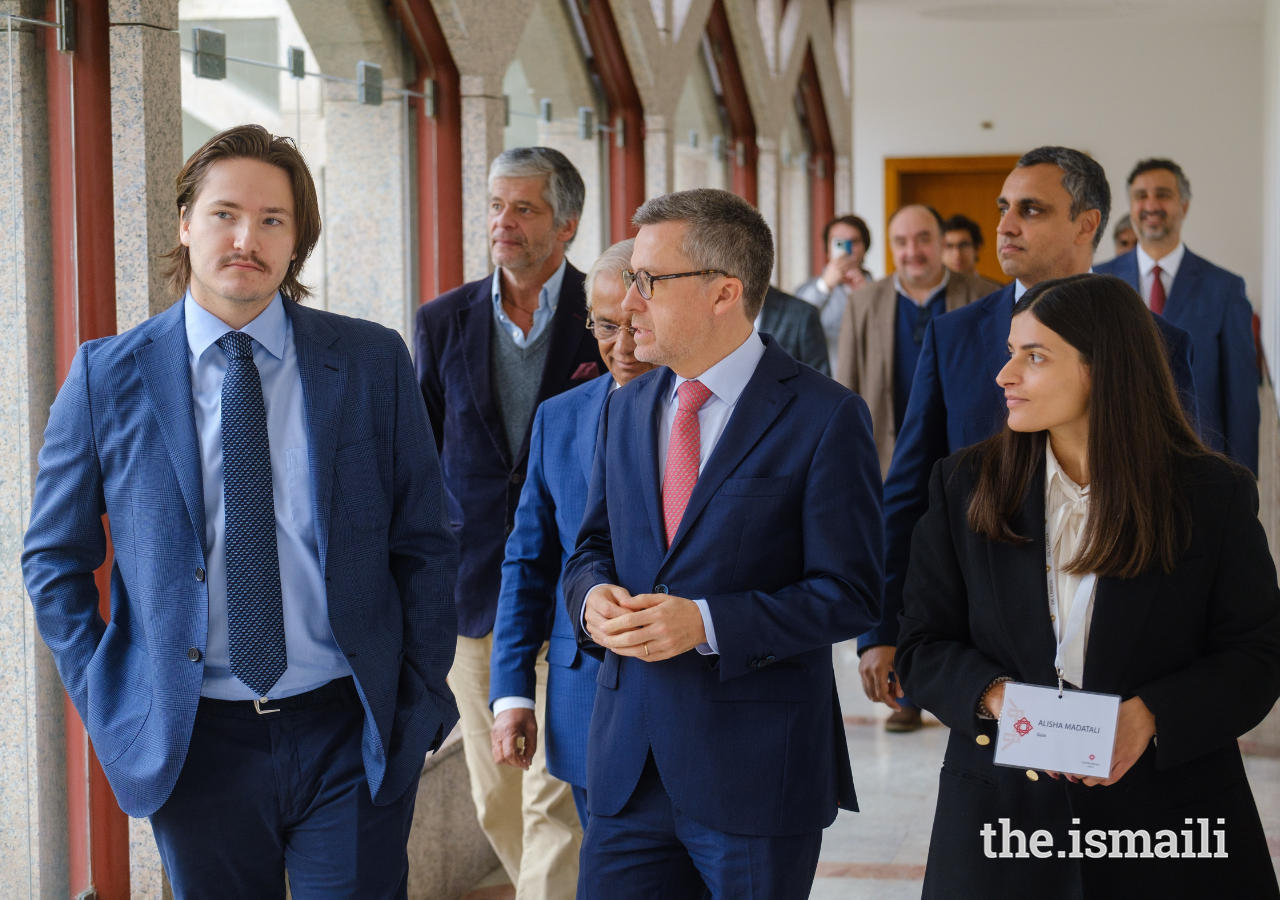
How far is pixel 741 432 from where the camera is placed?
6.87 feet

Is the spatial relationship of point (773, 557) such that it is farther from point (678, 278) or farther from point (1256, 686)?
point (1256, 686)

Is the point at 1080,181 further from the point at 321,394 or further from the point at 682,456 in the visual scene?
the point at 321,394

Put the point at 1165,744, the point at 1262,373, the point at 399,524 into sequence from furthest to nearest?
the point at 1262,373
the point at 399,524
the point at 1165,744

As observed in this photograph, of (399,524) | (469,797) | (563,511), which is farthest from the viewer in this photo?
(469,797)

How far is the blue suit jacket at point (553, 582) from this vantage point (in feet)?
8.50

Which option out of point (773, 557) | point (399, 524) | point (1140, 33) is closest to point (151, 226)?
point (399, 524)

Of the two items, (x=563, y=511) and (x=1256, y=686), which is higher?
(x=563, y=511)

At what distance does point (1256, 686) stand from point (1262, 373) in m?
9.62

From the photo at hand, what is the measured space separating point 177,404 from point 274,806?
2.14 feet

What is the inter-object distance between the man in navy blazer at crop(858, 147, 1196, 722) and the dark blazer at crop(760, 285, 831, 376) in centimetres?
229

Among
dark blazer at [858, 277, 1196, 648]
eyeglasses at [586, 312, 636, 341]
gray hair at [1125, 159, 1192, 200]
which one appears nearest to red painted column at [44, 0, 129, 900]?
eyeglasses at [586, 312, 636, 341]

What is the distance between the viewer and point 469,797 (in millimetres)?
3975

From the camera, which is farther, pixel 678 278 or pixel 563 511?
pixel 563 511

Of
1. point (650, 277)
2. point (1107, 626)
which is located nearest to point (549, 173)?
point (650, 277)
